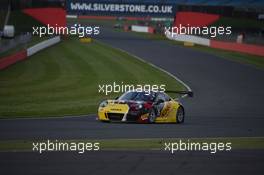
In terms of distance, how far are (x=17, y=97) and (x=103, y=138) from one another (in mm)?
15069

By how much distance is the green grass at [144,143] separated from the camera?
17.1 metres

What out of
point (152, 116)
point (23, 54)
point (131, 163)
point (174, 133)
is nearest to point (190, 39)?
point (23, 54)

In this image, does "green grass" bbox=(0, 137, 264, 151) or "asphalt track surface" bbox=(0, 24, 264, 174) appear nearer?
"asphalt track surface" bbox=(0, 24, 264, 174)

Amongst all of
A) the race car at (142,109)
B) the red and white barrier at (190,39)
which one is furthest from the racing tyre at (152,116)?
the red and white barrier at (190,39)

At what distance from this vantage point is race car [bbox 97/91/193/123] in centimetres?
2434

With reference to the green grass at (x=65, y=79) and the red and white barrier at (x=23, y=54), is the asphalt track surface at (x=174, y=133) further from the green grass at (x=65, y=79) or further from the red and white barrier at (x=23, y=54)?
the red and white barrier at (x=23, y=54)

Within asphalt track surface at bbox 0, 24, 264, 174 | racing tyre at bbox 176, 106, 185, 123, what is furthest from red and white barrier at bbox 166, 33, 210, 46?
racing tyre at bbox 176, 106, 185, 123

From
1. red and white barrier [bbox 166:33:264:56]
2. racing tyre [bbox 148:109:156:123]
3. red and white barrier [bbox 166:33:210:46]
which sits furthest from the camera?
red and white barrier [bbox 166:33:210:46]

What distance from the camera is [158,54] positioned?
212ft

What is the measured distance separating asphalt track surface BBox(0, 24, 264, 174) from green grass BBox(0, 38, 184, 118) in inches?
102

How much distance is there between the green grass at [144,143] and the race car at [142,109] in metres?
4.85

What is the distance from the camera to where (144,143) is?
59.9 feet

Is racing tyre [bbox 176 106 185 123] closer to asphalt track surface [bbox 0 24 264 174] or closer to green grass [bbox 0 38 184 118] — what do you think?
asphalt track surface [bbox 0 24 264 174]

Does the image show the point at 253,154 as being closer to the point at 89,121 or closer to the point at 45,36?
the point at 89,121
